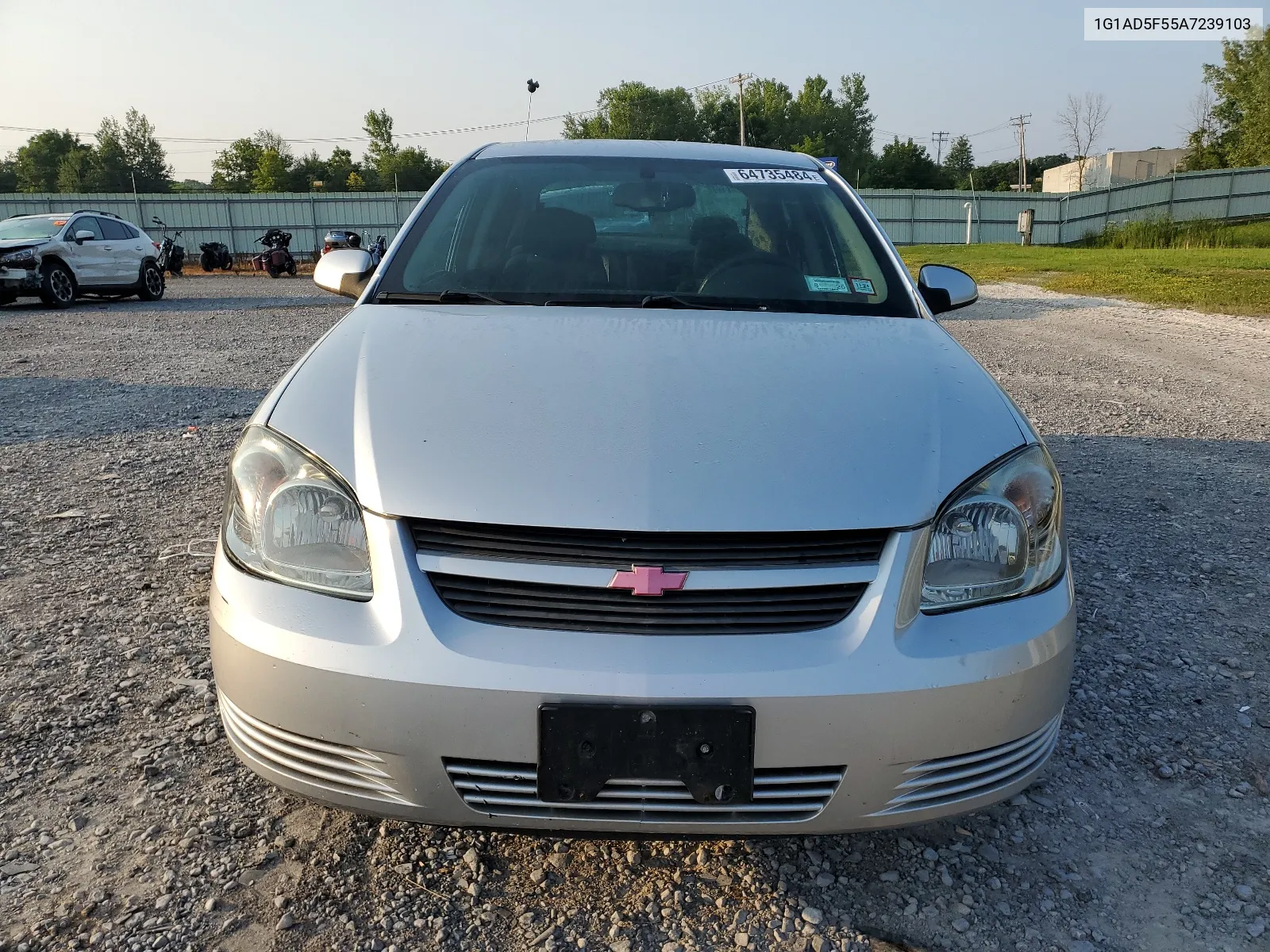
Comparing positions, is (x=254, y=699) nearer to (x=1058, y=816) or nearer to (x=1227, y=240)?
(x=1058, y=816)

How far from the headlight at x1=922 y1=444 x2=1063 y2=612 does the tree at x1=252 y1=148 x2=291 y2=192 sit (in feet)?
258

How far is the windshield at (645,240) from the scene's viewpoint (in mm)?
2594

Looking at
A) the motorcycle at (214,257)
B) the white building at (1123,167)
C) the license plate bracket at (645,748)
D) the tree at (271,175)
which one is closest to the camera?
the license plate bracket at (645,748)

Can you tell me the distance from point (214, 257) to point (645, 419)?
27824 mm

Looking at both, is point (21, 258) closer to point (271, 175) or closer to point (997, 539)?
point (997, 539)

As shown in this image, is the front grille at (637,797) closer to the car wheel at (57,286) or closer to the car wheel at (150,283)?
the car wheel at (57,286)

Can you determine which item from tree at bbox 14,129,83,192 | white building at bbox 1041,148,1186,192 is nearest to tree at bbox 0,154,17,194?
tree at bbox 14,129,83,192

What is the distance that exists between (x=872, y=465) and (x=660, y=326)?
2.47 ft

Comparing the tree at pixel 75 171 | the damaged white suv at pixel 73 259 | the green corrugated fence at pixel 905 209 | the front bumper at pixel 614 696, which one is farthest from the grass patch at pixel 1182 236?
the tree at pixel 75 171

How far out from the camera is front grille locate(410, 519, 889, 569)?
62.2 inches

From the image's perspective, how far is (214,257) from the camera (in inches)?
1039

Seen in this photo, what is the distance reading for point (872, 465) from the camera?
171 cm

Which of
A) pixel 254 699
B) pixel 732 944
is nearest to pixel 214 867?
pixel 254 699

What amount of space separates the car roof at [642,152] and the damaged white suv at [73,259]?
12.6 metres
